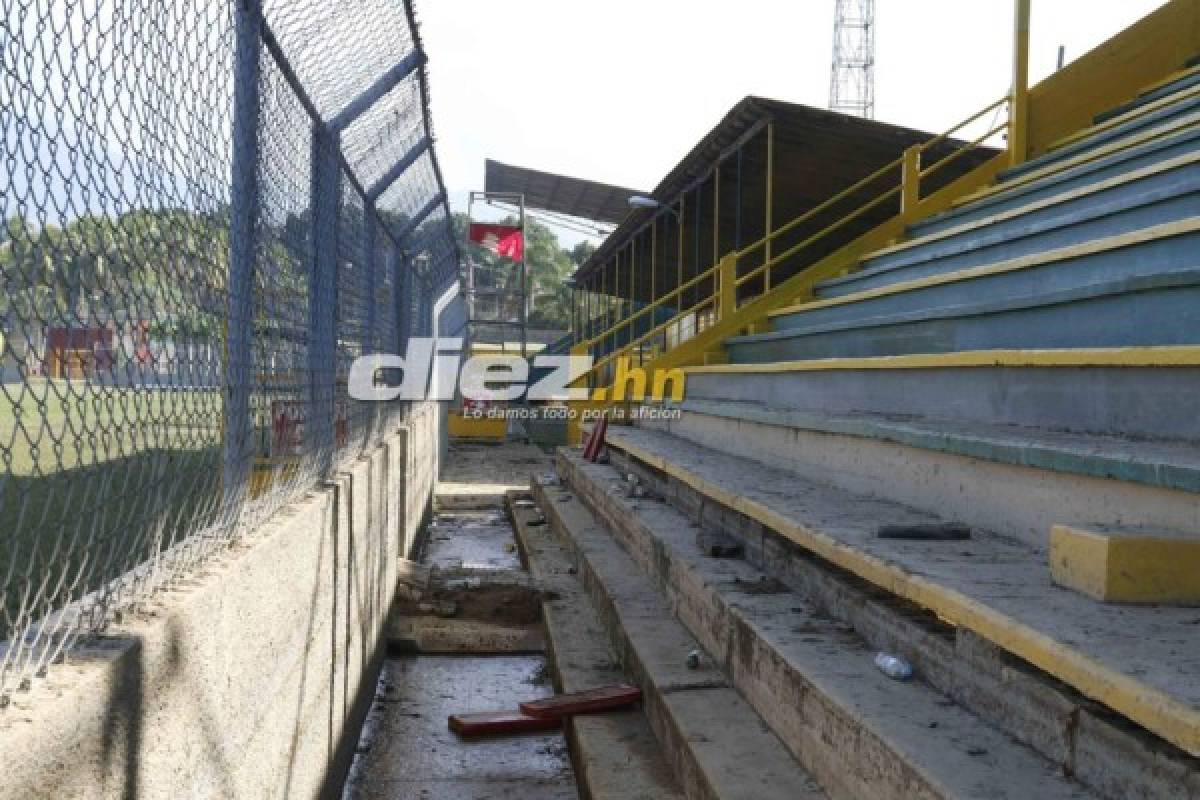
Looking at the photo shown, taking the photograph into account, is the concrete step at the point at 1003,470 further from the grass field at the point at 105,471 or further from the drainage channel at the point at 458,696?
the grass field at the point at 105,471

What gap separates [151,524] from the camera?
2162 mm

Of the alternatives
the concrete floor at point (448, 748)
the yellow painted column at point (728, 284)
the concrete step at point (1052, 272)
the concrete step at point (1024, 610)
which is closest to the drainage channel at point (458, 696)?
the concrete floor at point (448, 748)

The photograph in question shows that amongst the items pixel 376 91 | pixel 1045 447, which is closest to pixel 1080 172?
pixel 1045 447

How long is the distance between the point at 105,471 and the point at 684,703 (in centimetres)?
245

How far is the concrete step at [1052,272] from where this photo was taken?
3.74 metres

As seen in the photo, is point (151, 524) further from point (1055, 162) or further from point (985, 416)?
point (1055, 162)

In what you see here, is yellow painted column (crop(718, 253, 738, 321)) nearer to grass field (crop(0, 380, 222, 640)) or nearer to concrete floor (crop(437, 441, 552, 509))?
concrete floor (crop(437, 441, 552, 509))

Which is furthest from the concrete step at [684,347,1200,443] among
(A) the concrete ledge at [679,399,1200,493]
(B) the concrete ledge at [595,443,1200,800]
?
(B) the concrete ledge at [595,443,1200,800]

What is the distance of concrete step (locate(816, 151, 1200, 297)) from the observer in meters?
4.49

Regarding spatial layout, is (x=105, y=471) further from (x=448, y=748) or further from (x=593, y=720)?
(x=448, y=748)

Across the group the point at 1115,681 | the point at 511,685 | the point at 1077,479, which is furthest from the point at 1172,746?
the point at 511,685

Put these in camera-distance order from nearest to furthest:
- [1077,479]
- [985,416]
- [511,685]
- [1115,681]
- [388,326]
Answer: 1. [1115,681]
2. [1077,479]
3. [985,416]
4. [511,685]
5. [388,326]

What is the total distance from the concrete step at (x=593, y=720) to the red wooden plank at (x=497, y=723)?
0.62 ft

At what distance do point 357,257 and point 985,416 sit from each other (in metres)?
3.28
